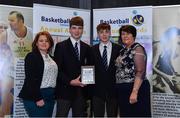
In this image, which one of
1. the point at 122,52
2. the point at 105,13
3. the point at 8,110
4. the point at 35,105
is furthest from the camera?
the point at 105,13

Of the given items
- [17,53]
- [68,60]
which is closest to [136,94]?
[68,60]

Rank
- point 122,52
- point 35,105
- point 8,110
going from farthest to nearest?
point 8,110, point 122,52, point 35,105

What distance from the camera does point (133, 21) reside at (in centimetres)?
481

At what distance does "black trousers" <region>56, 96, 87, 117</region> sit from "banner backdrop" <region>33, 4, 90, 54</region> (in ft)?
2.69

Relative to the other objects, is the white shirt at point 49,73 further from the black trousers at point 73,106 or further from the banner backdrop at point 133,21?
the banner backdrop at point 133,21

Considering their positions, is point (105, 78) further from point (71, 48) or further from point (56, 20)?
point (56, 20)

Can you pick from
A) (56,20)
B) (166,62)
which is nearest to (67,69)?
(56,20)

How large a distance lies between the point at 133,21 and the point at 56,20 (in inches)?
39.6

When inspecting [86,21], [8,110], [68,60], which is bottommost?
[8,110]

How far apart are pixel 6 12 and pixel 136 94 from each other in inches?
74.4

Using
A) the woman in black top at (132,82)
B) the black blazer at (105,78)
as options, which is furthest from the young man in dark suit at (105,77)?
the woman in black top at (132,82)

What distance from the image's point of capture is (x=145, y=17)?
4.74 metres

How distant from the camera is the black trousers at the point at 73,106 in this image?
4.43 m

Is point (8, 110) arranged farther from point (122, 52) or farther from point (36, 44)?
point (122, 52)
